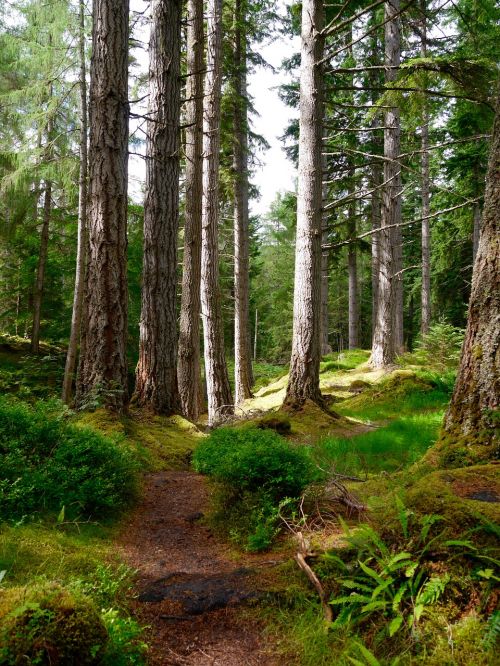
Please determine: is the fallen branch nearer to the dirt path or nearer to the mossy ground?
the mossy ground

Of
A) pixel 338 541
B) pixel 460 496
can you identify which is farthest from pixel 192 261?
pixel 460 496

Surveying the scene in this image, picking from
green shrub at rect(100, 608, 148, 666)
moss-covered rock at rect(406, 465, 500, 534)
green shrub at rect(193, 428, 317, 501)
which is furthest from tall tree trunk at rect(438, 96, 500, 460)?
green shrub at rect(100, 608, 148, 666)

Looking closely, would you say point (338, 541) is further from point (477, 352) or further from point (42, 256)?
point (42, 256)

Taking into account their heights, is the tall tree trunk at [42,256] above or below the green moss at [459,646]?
above

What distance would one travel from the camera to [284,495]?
151 inches

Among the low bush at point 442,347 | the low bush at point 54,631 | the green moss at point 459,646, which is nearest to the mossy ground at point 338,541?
the green moss at point 459,646

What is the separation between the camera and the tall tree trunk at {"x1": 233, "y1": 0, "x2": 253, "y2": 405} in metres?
14.8

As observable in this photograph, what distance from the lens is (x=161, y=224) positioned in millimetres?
7754

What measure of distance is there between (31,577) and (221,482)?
1875 mm

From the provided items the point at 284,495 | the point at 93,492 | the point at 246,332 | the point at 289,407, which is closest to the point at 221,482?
the point at 284,495

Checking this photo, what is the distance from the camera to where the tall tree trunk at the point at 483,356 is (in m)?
3.82

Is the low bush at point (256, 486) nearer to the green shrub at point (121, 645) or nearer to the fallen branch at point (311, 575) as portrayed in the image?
the fallen branch at point (311, 575)

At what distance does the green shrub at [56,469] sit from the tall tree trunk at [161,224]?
311cm

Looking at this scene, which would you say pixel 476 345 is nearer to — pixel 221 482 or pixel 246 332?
pixel 221 482
